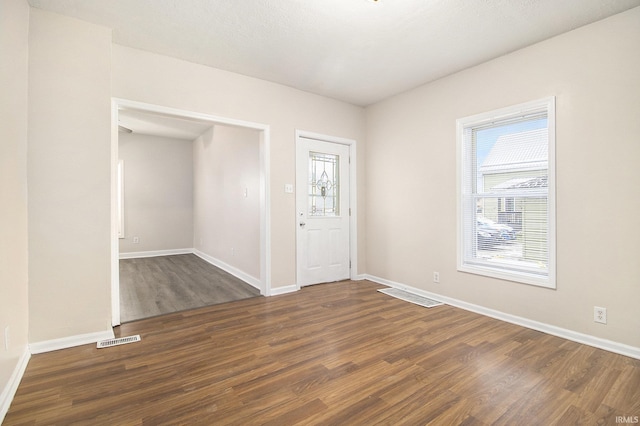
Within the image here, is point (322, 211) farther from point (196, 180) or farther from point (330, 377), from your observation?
point (196, 180)

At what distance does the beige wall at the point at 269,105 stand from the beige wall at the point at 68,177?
0.35 metres

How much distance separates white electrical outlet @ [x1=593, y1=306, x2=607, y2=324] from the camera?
2609mm

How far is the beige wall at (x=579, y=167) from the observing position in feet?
8.20

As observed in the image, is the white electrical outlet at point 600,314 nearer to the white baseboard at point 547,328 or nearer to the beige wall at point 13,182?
the white baseboard at point 547,328

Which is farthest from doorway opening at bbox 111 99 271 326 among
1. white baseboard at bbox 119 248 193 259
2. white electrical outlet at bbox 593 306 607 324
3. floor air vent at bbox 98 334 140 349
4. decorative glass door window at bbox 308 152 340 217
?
white electrical outlet at bbox 593 306 607 324

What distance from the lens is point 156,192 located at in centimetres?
739

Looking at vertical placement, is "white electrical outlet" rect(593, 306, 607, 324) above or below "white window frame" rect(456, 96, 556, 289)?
below

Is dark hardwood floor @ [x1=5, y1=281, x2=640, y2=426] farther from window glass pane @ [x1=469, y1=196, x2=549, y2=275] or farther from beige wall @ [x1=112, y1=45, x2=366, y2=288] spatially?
beige wall @ [x1=112, y1=45, x2=366, y2=288]

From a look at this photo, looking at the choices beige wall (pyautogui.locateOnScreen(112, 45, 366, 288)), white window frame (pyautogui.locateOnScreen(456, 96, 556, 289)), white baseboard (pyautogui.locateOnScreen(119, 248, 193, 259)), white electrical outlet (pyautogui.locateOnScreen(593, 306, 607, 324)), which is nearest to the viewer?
white electrical outlet (pyautogui.locateOnScreen(593, 306, 607, 324))

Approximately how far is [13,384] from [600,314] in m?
4.46

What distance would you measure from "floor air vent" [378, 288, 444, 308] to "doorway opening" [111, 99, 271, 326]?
1660 millimetres

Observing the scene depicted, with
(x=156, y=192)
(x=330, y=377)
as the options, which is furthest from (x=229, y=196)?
(x=330, y=377)

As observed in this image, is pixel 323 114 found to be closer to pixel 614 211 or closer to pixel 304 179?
pixel 304 179

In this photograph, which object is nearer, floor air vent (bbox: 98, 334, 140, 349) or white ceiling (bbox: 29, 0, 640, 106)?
white ceiling (bbox: 29, 0, 640, 106)
